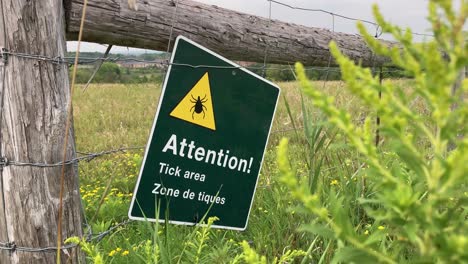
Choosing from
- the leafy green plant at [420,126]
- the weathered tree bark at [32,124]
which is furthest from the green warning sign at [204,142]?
the leafy green plant at [420,126]

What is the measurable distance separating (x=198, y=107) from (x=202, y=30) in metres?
0.36

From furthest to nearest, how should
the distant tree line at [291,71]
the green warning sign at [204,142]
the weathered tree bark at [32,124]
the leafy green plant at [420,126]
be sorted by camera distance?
1. the distant tree line at [291,71]
2. the green warning sign at [204,142]
3. the weathered tree bark at [32,124]
4. the leafy green plant at [420,126]

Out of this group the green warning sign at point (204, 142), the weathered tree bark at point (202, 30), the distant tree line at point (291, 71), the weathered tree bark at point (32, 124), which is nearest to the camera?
the weathered tree bark at point (32, 124)

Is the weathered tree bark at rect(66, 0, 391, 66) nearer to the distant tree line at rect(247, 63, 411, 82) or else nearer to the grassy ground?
the distant tree line at rect(247, 63, 411, 82)

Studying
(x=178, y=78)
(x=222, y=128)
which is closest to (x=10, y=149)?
(x=178, y=78)

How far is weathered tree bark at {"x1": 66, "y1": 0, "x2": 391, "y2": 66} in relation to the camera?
79.4 inches

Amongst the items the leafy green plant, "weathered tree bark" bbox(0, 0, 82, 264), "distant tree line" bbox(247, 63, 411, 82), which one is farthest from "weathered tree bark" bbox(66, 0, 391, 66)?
the leafy green plant

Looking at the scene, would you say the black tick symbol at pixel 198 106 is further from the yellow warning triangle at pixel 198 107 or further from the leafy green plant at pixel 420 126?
the leafy green plant at pixel 420 126

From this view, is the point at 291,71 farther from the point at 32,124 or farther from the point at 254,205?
the point at 32,124

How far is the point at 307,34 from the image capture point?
10.1 ft

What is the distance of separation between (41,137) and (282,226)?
1.23 metres

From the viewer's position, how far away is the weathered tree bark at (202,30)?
202 cm

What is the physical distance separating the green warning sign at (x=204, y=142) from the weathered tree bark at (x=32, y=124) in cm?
43

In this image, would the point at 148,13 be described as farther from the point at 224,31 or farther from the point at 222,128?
the point at 222,128
